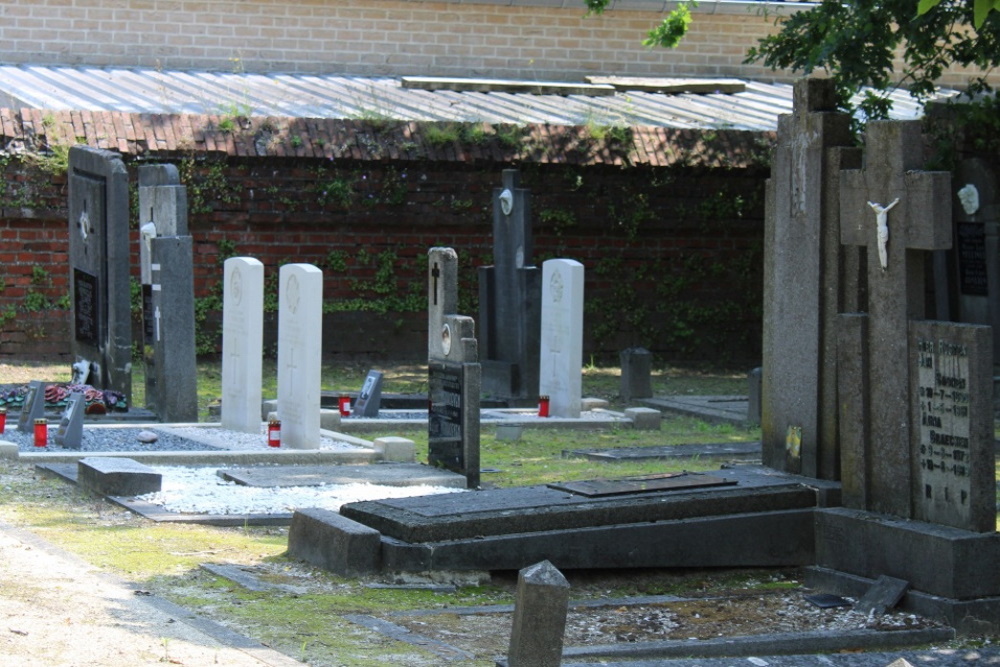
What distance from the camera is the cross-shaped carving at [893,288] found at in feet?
25.5

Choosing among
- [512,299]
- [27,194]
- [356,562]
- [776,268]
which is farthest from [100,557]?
[27,194]

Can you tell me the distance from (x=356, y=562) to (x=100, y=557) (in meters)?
1.34

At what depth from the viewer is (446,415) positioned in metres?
10.8

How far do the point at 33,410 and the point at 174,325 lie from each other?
56.1 inches

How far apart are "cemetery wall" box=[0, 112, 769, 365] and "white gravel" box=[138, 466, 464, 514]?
7.58 m

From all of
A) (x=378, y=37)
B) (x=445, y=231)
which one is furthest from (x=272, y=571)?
(x=378, y=37)

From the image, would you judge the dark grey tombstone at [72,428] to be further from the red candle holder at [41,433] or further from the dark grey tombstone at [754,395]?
the dark grey tombstone at [754,395]

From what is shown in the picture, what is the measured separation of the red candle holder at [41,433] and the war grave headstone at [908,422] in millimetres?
5826

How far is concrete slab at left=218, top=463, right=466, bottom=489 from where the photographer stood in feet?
33.8

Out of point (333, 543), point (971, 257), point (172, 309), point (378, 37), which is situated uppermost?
point (378, 37)

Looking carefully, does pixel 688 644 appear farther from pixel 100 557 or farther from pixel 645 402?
pixel 645 402

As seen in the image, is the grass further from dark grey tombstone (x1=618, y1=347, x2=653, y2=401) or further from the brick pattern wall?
the brick pattern wall

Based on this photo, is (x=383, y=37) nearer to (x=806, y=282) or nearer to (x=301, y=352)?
(x=301, y=352)

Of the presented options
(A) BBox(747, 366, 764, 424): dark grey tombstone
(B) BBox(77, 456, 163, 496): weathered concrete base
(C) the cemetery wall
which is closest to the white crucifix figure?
(B) BBox(77, 456, 163, 496): weathered concrete base
